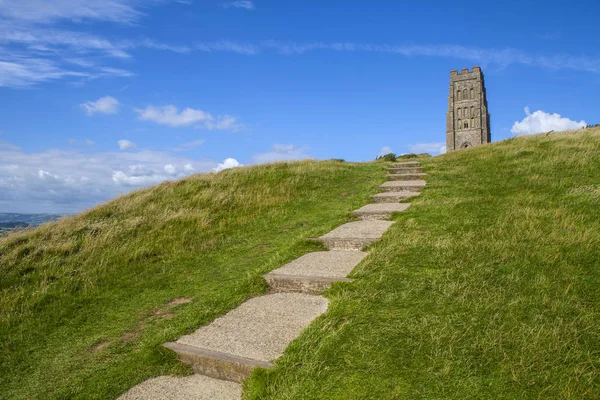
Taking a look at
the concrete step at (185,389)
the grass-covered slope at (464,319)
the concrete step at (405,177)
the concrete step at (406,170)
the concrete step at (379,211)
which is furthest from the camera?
the concrete step at (406,170)

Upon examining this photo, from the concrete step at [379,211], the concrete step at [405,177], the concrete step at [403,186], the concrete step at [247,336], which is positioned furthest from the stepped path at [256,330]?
the concrete step at [405,177]

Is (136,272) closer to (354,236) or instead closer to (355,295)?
(354,236)

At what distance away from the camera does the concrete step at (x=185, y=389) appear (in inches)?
135

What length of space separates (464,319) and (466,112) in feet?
298

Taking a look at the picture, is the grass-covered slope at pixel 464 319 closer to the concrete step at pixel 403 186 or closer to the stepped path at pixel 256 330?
the stepped path at pixel 256 330

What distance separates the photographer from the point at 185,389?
11.7 feet

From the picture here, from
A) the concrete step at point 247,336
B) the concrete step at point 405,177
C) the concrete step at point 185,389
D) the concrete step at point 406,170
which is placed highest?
the concrete step at point 406,170

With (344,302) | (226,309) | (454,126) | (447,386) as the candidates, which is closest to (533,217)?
(344,302)

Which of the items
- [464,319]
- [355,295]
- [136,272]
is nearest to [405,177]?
[136,272]

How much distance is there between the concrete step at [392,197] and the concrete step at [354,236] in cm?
238

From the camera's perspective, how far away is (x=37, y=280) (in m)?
6.83

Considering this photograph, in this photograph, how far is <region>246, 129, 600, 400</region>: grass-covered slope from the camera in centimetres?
305

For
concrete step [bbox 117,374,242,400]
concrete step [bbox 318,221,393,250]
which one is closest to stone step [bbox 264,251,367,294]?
concrete step [bbox 318,221,393,250]

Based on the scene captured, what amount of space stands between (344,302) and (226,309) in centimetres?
148
